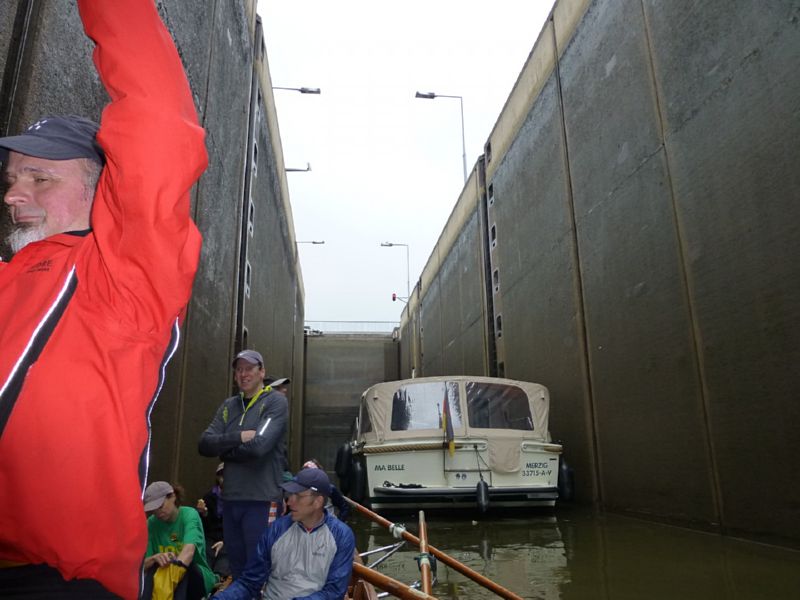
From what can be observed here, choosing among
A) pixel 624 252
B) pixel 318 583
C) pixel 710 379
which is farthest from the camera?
pixel 624 252

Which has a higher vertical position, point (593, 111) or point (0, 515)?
point (593, 111)

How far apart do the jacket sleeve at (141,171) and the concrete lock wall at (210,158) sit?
181cm

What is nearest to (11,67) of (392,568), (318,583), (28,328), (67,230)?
(67,230)

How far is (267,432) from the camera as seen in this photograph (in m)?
3.20

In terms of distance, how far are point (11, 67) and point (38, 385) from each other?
2.44 meters

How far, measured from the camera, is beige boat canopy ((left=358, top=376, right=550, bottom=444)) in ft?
26.6

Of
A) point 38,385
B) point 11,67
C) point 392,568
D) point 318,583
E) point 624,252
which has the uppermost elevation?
point 624,252

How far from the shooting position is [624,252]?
7758 millimetres

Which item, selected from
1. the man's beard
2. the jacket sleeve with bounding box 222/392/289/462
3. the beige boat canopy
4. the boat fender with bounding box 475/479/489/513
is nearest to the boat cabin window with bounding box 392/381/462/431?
the beige boat canopy

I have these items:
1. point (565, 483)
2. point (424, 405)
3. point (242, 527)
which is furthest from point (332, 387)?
point (242, 527)

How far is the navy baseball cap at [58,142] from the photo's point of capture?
42.1 inches

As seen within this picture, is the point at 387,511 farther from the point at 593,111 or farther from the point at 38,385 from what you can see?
the point at 38,385

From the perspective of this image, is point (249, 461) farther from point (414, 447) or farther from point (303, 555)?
point (414, 447)

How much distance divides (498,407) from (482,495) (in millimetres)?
1746
